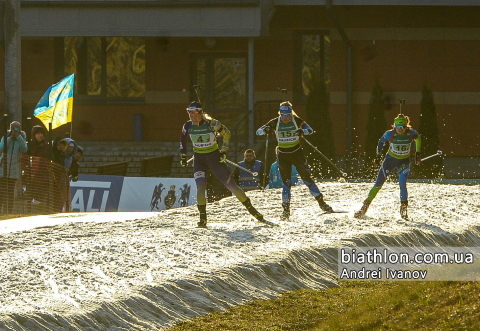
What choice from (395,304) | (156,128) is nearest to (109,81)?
(156,128)

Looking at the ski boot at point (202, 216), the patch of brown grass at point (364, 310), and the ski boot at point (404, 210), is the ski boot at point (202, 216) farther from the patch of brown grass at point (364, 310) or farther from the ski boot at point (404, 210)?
the patch of brown grass at point (364, 310)

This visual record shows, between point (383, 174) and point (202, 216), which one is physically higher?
point (383, 174)

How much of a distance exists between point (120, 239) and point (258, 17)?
11.9m

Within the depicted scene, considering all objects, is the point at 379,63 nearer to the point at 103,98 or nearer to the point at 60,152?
the point at 103,98

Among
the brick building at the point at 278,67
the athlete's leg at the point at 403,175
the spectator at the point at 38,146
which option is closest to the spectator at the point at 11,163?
the spectator at the point at 38,146

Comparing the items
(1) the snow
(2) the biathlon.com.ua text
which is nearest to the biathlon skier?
(1) the snow

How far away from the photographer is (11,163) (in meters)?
16.0

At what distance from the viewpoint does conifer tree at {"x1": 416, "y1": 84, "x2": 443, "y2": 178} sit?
71.7ft

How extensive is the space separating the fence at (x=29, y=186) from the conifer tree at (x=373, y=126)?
333 inches

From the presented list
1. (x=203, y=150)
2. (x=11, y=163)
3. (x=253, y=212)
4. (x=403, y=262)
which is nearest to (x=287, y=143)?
(x=253, y=212)

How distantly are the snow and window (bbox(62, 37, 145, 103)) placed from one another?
→ 10.5 m

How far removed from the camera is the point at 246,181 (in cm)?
1742

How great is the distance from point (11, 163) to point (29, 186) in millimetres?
522

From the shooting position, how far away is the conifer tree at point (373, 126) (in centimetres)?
2231
